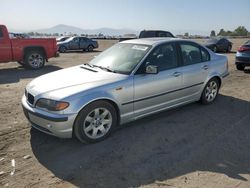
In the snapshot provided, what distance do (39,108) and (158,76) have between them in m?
2.23

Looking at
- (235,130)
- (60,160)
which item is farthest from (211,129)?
(60,160)

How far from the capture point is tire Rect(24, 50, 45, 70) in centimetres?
1295

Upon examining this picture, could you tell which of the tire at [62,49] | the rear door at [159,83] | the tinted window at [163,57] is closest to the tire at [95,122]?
the rear door at [159,83]

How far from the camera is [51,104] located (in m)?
4.43

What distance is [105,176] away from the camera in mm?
3832

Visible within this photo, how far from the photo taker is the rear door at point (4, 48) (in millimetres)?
12258

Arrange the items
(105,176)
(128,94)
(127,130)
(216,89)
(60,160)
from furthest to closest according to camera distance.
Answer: (216,89) < (127,130) < (128,94) < (60,160) < (105,176)

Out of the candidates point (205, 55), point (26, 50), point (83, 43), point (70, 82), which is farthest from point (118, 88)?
point (83, 43)

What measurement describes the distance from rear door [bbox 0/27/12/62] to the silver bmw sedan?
25.4 feet

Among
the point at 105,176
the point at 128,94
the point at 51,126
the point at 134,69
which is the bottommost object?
the point at 105,176

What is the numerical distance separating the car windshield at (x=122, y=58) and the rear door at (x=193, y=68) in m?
1.00

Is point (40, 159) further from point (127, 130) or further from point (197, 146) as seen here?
point (197, 146)

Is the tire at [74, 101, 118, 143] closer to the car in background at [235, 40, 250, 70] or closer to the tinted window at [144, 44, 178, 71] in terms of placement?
the tinted window at [144, 44, 178, 71]

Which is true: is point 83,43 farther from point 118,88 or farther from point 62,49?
point 118,88
